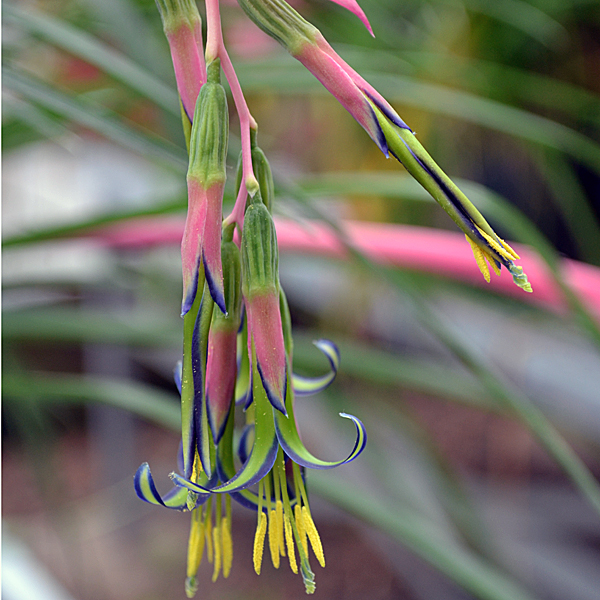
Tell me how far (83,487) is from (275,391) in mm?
1334

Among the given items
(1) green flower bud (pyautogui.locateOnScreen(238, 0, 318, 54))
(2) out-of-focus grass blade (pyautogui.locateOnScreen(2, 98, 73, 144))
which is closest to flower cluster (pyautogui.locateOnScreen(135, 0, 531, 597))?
(1) green flower bud (pyautogui.locateOnScreen(238, 0, 318, 54))

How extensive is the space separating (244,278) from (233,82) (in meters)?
0.04

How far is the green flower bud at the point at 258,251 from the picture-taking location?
0.12 meters

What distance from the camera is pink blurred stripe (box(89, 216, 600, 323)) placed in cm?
24

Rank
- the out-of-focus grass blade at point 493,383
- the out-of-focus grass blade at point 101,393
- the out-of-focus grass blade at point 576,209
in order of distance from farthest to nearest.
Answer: the out-of-focus grass blade at point 576,209 < the out-of-focus grass blade at point 101,393 < the out-of-focus grass blade at point 493,383

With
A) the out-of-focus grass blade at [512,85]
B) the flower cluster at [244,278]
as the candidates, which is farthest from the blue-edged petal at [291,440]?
the out-of-focus grass blade at [512,85]

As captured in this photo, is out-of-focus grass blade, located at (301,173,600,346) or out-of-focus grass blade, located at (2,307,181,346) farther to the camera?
out-of-focus grass blade, located at (2,307,181,346)

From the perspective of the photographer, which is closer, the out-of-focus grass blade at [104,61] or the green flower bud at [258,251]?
the green flower bud at [258,251]

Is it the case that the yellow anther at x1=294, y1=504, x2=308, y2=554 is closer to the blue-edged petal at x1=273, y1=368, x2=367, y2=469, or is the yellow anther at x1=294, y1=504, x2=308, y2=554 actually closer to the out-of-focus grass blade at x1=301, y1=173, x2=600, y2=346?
the blue-edged petal at x1=273, y1=368, x2=367, y2=469

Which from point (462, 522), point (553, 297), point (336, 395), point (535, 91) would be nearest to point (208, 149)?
point (553, 297)

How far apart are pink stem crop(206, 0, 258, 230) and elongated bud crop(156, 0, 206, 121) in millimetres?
12

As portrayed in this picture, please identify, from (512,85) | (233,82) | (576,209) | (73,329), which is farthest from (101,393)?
(512,85)

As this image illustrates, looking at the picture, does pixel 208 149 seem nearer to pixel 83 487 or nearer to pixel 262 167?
pixel 262 167

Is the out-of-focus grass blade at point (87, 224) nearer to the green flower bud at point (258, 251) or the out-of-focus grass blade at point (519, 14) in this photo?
the green flower bud at point (258, 251)
